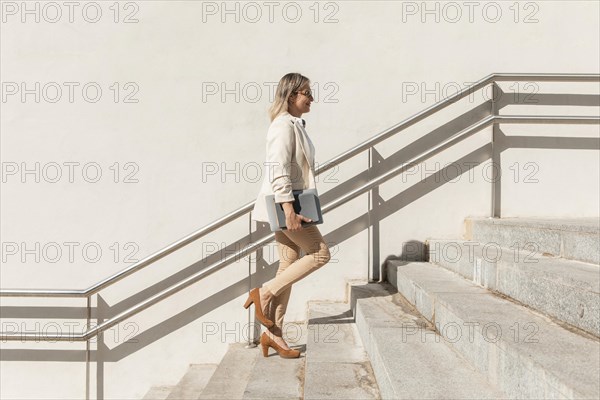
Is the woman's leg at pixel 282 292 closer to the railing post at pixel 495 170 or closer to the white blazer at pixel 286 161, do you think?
the white blazer at pixel 286 161

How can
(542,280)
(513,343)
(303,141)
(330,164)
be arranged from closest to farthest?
(513,343) → (542,280) → (303,141) → (330,164)

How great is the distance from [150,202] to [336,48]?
6.54 ft

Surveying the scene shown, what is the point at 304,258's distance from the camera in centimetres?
284

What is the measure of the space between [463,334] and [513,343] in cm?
43

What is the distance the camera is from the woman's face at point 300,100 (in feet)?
9.45

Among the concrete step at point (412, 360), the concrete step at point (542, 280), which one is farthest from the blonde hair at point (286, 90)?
the concrete step at point (542, 280)

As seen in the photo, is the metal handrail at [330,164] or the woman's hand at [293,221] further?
the metal handrail at [330,164]

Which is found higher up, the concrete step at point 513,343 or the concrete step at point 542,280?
the concrete step at point 542,280

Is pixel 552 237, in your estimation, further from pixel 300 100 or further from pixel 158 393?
pixel 158 393

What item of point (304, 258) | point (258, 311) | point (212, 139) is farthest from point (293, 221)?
point (212, 139)

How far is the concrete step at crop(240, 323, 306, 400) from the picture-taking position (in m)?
2.48

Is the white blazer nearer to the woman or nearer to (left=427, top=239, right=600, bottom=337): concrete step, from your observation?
the woman

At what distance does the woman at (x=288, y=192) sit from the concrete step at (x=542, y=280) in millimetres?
860

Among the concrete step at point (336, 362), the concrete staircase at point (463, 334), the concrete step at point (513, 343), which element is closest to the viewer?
the concrete step at point (513, 343)
